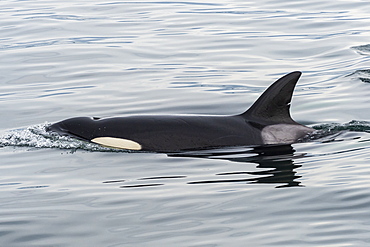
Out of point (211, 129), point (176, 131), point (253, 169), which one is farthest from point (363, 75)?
point (253, 169)

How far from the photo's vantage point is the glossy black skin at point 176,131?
9.57 metres

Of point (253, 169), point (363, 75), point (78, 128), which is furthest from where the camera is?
point (363, 75)

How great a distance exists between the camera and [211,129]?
31.9ft

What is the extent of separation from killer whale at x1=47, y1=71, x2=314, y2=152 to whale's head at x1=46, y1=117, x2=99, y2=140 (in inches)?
0.6

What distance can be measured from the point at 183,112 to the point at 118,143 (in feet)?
9.02

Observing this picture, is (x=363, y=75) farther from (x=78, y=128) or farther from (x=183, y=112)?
(x=78, y=128)

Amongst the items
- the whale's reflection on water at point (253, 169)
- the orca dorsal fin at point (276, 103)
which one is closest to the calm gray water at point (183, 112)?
the whale's reflection on water at point (253, 169)

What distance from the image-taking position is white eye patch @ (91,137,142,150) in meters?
9.63

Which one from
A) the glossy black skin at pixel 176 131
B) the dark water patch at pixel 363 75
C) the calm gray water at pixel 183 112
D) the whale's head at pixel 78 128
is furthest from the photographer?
the dark water patch at pixel 363 75

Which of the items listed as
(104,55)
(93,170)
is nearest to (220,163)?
(93,170)

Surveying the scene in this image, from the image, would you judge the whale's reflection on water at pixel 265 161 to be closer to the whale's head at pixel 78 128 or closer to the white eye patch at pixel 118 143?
the white eye patch at pixel 118 143

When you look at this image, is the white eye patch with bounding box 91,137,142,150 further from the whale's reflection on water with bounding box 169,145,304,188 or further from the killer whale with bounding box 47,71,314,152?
the whale's reflection on water with bounding box 169,145,304,188

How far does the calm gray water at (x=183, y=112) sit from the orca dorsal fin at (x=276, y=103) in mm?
474

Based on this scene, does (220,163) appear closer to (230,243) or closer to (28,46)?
(230,243)
